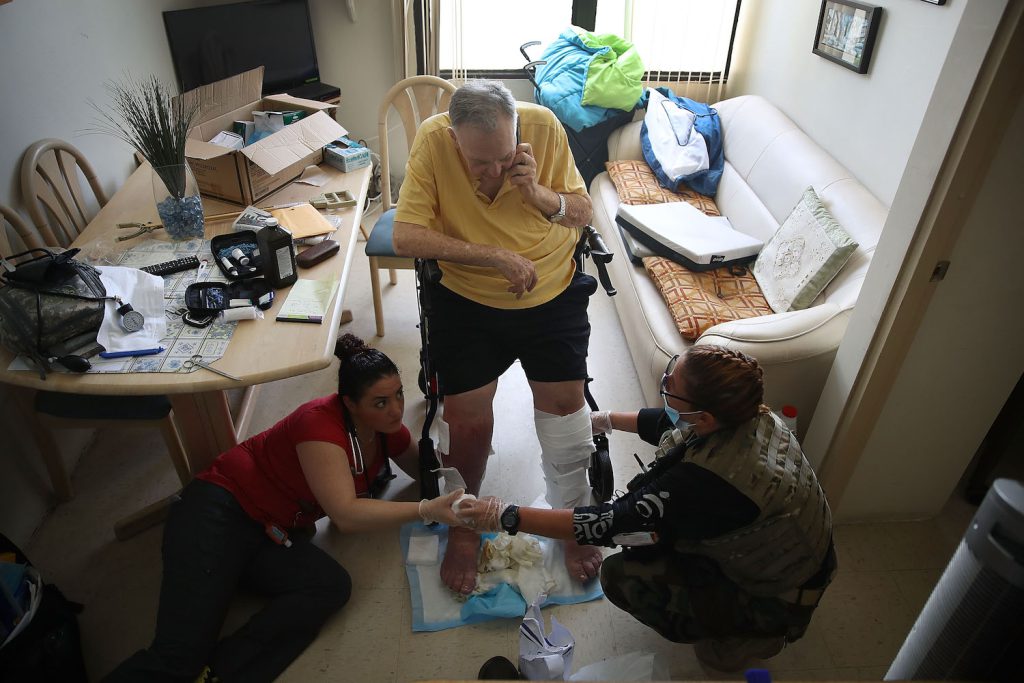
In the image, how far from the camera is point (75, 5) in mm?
2479

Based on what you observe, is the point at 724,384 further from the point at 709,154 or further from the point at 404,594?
the point at 709,154

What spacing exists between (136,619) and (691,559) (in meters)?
1.46

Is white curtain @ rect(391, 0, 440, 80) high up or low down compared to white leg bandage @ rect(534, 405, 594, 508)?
up

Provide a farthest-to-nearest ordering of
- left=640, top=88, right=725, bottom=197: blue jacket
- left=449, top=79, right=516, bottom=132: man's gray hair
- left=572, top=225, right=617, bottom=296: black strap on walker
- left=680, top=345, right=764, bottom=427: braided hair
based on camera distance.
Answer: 1. left=640, top=88, right=725, bottom=197: blue jacket
2. left=572, top=225, right=617, bottom=296: black strap on walker
3. left=449, top=79, right=516, bottom=132: man's gray hair
4. left=680, top=345, right=764, bottom=427: braided hair

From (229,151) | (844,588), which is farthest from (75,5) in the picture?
(844,588)

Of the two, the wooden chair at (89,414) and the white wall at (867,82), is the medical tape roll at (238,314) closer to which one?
the wooden chair at (89,414)

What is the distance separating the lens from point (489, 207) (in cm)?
192

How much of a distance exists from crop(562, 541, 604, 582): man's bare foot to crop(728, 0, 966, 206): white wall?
1704 mm

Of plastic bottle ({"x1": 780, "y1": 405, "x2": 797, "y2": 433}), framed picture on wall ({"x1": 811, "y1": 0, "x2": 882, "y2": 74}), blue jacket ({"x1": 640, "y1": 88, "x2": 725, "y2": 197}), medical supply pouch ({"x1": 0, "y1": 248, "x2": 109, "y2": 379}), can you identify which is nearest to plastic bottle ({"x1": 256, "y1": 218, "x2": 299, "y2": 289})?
medical supply pouch ({"x1": 0, "y1": 248, "x2": 109, "y2": 379})

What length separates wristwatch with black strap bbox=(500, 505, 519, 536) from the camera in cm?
156

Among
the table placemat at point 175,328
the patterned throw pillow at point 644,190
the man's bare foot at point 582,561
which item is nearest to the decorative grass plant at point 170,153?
the table placemat at point 175,328

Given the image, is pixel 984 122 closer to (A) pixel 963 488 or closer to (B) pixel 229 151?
(A) pixel 963 488

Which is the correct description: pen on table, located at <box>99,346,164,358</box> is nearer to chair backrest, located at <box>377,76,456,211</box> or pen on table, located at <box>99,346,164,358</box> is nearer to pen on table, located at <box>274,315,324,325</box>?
A: pen on table, located at <box>274,315,324,325</box>

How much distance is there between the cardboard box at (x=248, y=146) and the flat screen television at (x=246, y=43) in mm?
627
